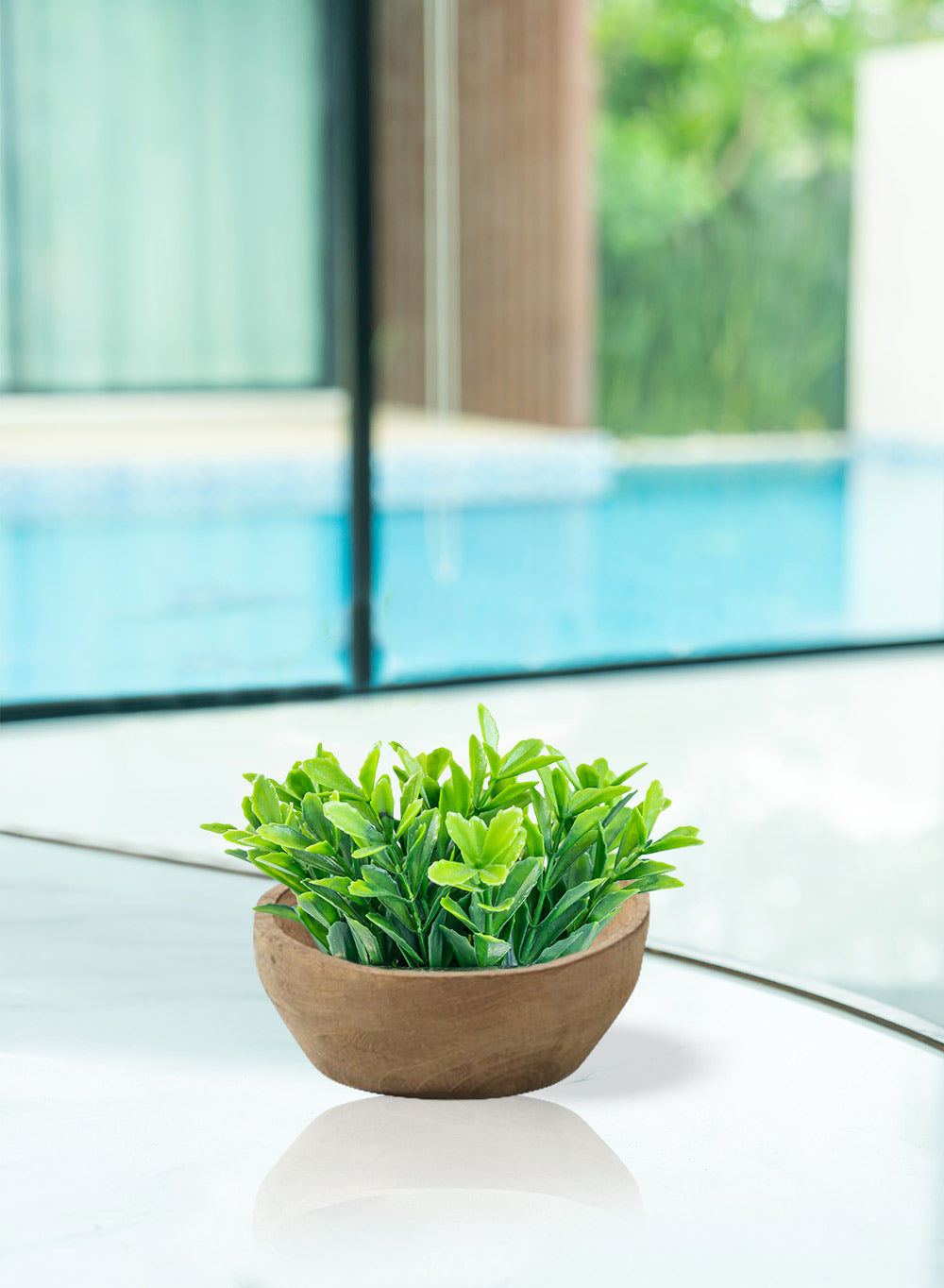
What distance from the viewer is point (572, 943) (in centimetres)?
82

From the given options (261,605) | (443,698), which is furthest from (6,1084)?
(261,605)

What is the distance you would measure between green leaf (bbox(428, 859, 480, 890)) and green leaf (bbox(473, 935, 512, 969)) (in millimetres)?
40

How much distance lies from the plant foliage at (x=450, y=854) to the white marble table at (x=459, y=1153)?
0.09 metres

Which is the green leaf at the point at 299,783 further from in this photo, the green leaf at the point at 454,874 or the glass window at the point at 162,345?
the glass window at the point at 162,345

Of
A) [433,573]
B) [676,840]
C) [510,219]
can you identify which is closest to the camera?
[676,840]

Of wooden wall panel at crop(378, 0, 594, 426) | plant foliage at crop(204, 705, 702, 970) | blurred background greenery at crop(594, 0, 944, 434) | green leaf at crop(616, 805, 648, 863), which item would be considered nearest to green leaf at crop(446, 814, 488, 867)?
plant foliage at crop(204, 705, 702, 970)

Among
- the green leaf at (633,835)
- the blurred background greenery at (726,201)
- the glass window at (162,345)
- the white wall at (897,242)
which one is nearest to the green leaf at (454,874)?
the green leaf at (633,835)

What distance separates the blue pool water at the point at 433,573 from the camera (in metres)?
4.24

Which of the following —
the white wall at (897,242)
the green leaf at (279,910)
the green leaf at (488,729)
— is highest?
the white wall at (897,242)

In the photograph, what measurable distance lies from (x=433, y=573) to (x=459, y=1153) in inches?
144

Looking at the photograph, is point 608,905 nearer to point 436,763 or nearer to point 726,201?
point 436,763

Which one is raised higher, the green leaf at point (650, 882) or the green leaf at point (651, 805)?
the green leaf at point (651, 805)

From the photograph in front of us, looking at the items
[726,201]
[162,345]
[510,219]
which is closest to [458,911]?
[162,345]

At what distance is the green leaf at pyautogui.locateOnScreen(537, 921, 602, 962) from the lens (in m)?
0.82
